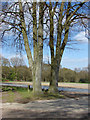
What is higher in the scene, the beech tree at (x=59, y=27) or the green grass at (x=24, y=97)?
the beech tree at (x=59, y=27)

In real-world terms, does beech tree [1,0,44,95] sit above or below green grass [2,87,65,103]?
above

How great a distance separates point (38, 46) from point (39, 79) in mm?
2169

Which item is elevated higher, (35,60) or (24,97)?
(35,60)

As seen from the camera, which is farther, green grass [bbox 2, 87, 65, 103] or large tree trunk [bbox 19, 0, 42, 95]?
large tree trunk [bbox 19, 0, 42, 95]

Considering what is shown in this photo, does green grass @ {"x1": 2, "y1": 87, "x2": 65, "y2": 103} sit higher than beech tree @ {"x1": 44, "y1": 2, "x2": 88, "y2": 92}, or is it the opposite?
beech tree @ {"x1": 44, "y1": 2, "x2": 88, "y2": 92}

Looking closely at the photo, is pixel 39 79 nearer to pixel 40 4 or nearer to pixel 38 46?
pixel 38 46

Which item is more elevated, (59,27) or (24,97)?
(59,27)

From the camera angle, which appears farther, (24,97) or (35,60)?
(35,60)

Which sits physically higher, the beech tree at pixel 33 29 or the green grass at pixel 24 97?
the beech tree at pixel 33 29

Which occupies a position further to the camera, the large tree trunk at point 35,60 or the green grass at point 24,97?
the large tree trunk at point 35,60

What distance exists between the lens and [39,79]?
29.8 ft

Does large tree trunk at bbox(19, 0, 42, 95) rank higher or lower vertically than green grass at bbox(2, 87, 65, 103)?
higher

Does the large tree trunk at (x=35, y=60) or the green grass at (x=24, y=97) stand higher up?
the large tree trunk at (x=35, y=60)

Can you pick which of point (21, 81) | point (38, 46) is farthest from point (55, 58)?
point (21, 81)
